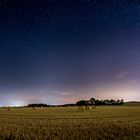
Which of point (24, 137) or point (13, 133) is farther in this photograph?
point (13, 133)

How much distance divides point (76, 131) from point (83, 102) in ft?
320

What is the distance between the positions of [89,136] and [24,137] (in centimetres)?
317

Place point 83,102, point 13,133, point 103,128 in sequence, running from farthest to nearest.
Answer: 1. point 83,102
2. point 103,128
3. point 13,133

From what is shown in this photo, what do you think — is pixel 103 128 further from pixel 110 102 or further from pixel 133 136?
pixel 110 102

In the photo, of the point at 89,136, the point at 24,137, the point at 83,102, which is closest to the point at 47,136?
the point at 24,137

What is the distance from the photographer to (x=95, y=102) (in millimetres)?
120000

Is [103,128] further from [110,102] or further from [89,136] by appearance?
[110,102]

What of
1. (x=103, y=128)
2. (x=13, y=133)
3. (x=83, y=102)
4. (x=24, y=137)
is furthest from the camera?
(x=83, y=102)

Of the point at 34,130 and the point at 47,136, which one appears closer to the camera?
the point at 47,136

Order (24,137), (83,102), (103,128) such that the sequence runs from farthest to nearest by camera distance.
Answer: (83,102) → (103,128) → (24,137)

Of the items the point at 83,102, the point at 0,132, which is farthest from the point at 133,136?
the point at 83,102

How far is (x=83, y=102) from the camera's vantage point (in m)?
114

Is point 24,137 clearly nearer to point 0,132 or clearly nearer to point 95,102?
point 0,132

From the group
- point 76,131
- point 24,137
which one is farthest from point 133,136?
point 24,137
